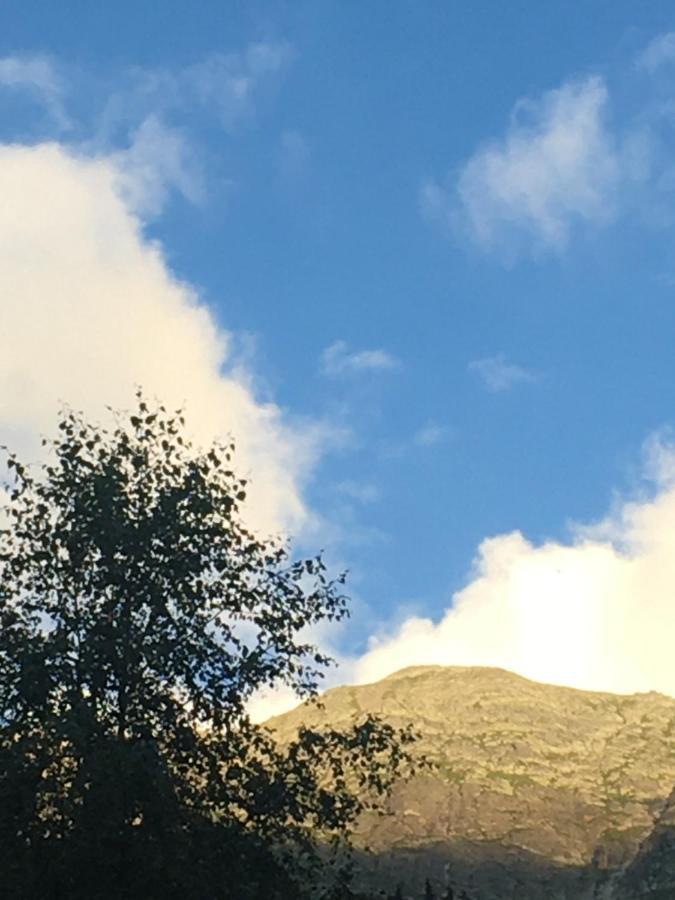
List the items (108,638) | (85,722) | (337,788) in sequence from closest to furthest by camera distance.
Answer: (85,722)
(108,638)
(337,788)

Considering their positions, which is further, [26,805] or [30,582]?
[30,582]

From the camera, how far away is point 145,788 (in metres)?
28.5

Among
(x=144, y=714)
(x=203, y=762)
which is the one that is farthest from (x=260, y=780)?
(x=144, y=714)

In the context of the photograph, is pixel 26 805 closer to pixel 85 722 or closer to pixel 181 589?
pixel 85 722

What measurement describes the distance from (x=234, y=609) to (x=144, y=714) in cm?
389

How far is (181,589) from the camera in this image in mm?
32000

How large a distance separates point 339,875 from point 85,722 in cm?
909

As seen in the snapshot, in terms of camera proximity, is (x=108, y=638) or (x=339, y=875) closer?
(x=108, y=638)

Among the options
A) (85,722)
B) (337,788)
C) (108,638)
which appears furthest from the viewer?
(337,788)

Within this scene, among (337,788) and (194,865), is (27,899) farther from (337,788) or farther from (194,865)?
(337,788)

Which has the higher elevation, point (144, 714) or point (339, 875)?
point (144, 714)

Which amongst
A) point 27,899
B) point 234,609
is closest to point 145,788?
point 27,899

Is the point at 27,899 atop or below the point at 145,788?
below

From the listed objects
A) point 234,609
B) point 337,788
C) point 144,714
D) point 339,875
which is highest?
point 234,609
